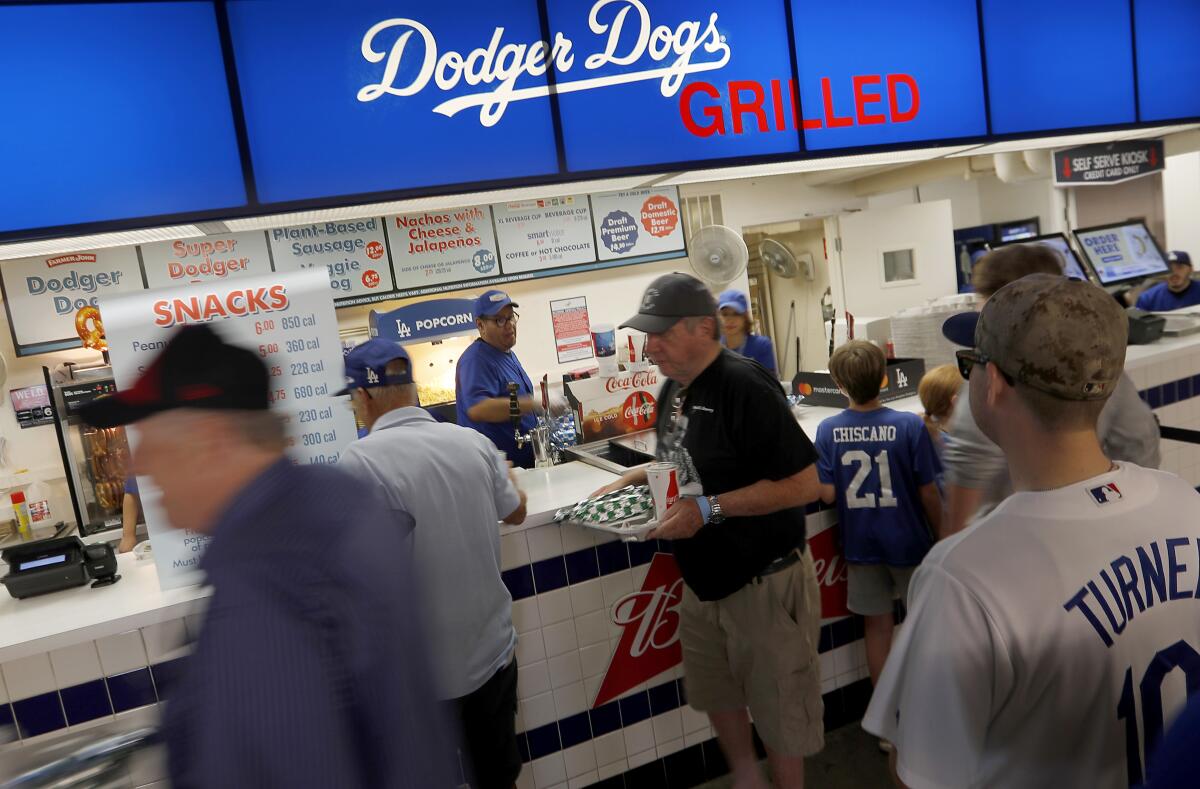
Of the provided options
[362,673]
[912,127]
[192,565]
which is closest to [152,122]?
[192,565]

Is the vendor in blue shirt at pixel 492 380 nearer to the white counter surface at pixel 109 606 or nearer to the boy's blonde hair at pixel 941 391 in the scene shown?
the white counter surface at pixel 109 606

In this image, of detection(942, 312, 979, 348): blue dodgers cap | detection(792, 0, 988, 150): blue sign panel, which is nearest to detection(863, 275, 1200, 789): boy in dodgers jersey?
detection(942, 312, 979, 348): blue dodgers cap

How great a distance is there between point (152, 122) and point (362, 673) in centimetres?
198

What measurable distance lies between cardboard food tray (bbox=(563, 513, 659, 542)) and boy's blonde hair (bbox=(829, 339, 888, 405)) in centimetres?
97

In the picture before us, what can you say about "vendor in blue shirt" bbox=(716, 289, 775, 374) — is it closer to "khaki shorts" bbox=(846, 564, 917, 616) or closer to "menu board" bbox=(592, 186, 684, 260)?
"khaki shorts" bbox=(846, 564, 917, 616)

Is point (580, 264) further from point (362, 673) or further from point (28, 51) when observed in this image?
point (362, 673)

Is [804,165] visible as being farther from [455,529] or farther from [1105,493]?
[1105,493]

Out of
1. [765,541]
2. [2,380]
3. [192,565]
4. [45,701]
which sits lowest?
[45,701]

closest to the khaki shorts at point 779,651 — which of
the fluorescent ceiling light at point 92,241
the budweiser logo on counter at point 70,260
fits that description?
the fluorescent ceiling light at point 92,241

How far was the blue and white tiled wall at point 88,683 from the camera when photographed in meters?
2.26

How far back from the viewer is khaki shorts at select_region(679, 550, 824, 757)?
2344mm

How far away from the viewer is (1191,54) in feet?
12.8

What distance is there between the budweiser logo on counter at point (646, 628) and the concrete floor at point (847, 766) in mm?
558

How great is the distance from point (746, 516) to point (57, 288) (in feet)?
18.9
